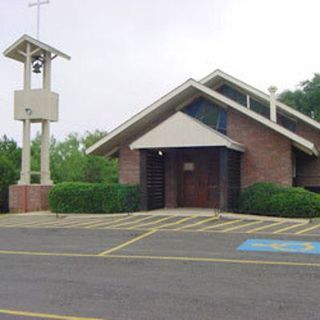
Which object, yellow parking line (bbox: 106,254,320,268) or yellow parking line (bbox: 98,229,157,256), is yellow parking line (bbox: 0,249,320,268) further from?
yellow parking line (bbox: 98,229,157,256)

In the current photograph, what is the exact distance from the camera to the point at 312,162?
2250cm

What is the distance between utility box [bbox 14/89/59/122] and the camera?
73.8ft

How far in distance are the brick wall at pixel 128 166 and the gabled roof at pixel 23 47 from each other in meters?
5.42

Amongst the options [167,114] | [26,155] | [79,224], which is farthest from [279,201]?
[26,155]

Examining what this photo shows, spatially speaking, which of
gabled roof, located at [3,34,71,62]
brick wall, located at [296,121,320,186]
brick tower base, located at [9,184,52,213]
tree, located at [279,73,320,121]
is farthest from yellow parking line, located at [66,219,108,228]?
tree, located at [279,73,320,121]

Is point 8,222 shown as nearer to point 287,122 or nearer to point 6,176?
point 6,176

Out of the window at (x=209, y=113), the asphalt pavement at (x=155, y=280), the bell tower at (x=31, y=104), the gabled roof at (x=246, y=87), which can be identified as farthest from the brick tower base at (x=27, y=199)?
the asphalt pavement at (x=155, y=280)

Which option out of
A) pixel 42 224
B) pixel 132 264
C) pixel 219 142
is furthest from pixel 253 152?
pixel 132 264

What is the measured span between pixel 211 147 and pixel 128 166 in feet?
12.5

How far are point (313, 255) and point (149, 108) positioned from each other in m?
12.2

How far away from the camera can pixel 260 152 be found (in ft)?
68.2

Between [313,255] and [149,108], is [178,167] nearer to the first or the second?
[149,108]

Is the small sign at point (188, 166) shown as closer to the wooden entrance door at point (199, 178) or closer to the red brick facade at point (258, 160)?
the wooden entrance door at point (199, 178)

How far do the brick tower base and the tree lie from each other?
24339 millimetres
